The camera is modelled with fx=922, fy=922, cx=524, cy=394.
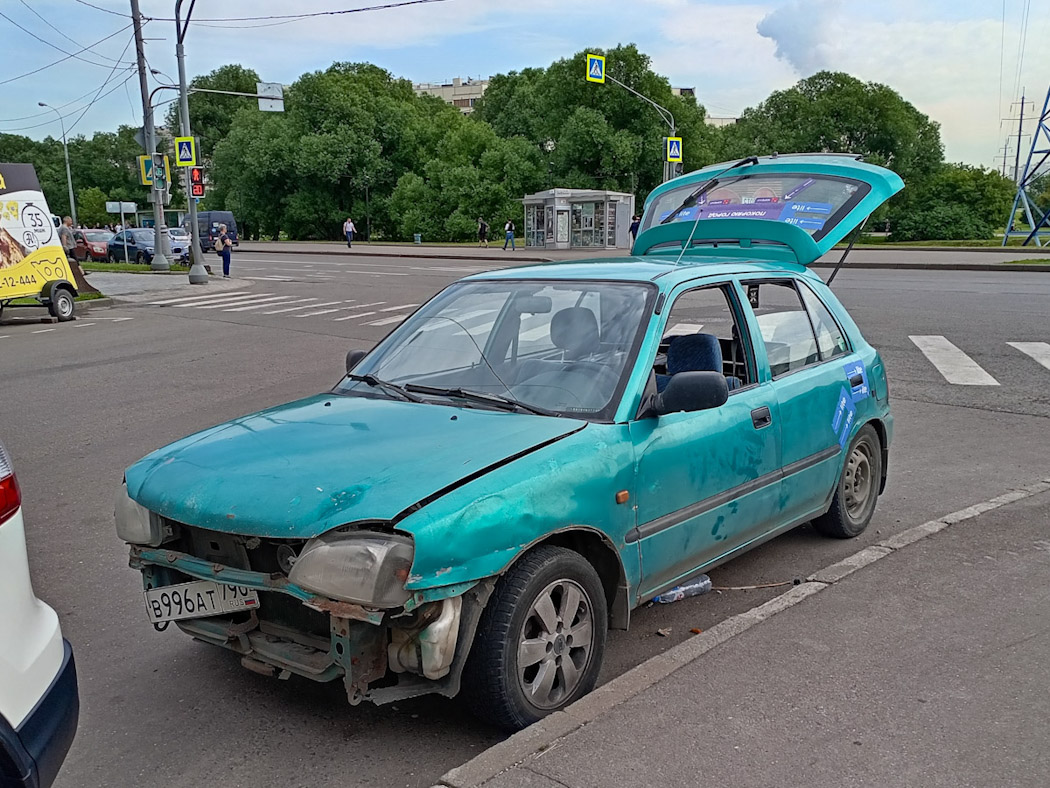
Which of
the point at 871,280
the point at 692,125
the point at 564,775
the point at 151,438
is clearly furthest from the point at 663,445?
the point at 692,125

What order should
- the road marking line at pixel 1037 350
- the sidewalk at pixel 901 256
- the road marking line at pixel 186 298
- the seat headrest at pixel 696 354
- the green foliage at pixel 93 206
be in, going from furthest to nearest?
1. the green foliage at pixel 93 206
2. the sidewalk at pixel 901 256
3. the road marking line at pixel 186 298
4. the road marking line at pixel 1037 350
5. the seat headrest at pixel 696 354

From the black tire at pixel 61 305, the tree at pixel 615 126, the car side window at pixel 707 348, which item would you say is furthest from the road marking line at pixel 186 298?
the tree at pixel 615 126

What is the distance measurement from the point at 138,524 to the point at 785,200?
4.05 meters

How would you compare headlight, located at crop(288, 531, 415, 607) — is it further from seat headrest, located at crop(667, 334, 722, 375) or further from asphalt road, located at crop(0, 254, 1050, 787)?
seat headrest, located at crop(667, 334, 722, 375)

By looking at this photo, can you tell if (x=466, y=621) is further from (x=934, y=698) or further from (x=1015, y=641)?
(x=1015, y=641)

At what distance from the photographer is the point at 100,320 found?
63.1ft

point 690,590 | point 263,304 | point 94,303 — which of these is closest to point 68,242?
point 94,303

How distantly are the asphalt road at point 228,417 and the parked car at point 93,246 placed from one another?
81.9 ft

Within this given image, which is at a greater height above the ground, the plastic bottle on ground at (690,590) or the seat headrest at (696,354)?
the seat headrest at (696,354)

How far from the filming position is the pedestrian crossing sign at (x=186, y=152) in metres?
28.2

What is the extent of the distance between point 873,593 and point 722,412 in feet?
3.91

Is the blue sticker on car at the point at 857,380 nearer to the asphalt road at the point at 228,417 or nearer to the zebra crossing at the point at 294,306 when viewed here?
the asphalt road at the point at 228,417

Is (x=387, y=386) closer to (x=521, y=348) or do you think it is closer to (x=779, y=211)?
(x=521, y=348)

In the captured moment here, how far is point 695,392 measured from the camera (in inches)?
147
